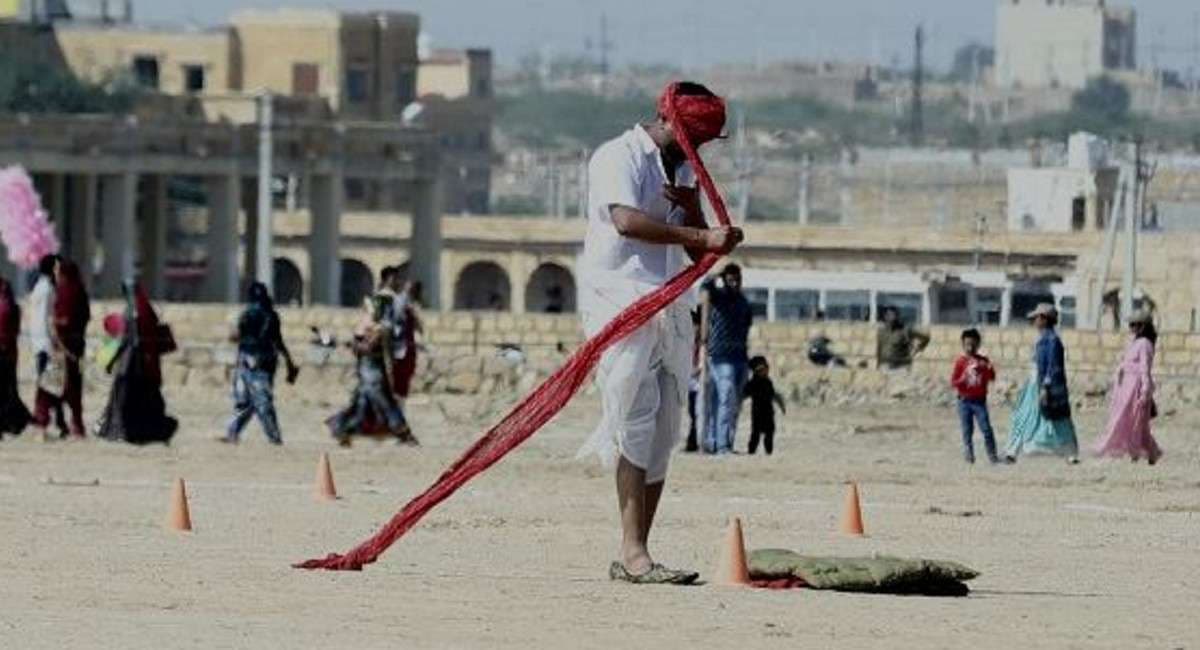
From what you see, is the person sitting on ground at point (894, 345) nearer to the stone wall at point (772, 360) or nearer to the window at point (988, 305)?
the stone wall at point (772, 360)

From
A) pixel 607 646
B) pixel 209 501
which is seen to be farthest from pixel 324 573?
pixel 209 501

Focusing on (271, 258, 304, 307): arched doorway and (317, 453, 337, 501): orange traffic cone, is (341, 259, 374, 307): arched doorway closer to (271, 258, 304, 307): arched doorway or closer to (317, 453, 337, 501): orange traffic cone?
(271, 258, 304, 307): arched doorway

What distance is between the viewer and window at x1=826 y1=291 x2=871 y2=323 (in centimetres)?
8469

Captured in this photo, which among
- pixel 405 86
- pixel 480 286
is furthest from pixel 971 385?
pixel 405 86

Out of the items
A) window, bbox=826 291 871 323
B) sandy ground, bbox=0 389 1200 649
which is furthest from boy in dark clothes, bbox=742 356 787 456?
window, bbox=826 291 871 323

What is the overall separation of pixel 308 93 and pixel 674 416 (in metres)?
114

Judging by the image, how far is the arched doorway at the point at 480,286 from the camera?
118875 millimetres

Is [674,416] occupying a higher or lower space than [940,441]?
higher

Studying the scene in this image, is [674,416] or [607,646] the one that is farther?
[674,416]

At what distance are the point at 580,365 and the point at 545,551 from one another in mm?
2150

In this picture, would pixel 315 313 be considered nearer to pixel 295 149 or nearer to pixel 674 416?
pixel 674 416

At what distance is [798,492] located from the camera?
23.5 metres

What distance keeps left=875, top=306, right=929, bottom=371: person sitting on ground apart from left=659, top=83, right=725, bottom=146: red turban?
3226 centimetres

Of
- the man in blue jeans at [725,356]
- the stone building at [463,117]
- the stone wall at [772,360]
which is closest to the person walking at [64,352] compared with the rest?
the man in blue jeans at [725,356]
